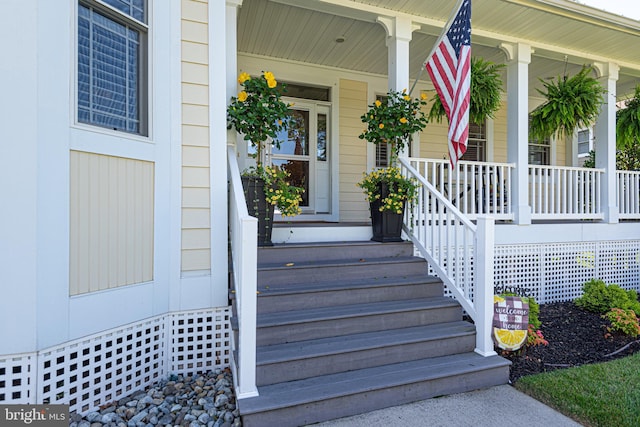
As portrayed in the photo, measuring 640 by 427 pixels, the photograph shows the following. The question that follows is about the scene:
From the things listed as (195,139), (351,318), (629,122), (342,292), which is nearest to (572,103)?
(629,122)

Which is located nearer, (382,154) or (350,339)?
(350,339)

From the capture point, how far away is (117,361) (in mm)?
2482

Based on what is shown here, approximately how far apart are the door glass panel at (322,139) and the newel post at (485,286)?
3.34 meters

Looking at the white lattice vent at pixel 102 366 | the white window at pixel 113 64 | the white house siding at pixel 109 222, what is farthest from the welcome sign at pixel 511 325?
the white window at pixel 113 64

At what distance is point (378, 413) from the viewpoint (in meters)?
2.25

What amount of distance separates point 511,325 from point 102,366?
2988 mm

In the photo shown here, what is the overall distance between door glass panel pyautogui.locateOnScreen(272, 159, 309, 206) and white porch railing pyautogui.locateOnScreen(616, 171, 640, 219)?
4802mm

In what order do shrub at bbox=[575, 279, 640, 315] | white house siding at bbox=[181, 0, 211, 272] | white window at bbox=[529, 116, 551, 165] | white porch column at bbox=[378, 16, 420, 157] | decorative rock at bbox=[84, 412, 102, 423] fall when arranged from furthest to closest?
white window at bbox=[529, 116, 551, 165], white porch column at bbox=[378, 16, 420, 157], shrub at bbox=[575, 279, 640, 315], white house siding at bbox=[181, 0, 211, 272], decorative rock at bbox=[84, 412, 102, 423]

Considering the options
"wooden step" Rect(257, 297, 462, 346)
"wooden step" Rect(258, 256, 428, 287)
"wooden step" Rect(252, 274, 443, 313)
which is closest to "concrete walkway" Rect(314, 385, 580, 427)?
"wooden step" Rect(257, 297, 462, 346)

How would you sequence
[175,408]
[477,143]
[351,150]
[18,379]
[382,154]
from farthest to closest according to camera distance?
[477,143] < [382,154] < [351,150] < [175,408] < [18,379]

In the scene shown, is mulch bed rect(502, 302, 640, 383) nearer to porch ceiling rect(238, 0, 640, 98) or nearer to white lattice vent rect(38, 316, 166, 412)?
white lattice vent rect(38, 316, 166, 412)

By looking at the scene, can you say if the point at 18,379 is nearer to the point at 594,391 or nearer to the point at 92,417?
the point at 92,417

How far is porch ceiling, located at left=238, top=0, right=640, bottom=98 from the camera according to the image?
4.11 m

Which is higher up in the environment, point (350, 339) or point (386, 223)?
point (386, 223)
